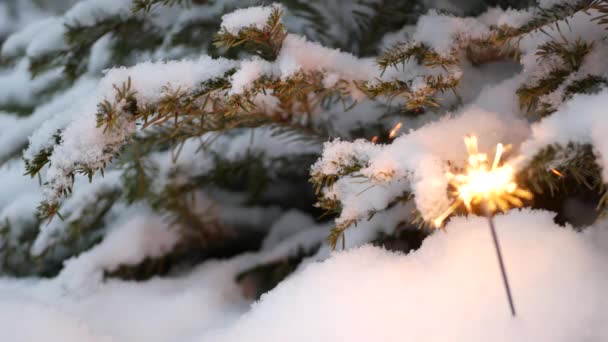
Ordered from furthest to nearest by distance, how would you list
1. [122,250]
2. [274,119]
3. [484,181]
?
[122,250]
[274,119]
[484,181]

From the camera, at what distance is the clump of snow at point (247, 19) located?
1.89 feet

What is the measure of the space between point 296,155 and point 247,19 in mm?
406

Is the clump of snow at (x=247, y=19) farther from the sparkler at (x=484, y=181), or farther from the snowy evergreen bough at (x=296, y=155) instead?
the sparkler at (x=484, y=181)

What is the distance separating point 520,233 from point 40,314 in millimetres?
661

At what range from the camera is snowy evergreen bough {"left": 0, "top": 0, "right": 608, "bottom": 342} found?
0.53 metres

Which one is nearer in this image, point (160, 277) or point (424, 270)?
point (424, 270)

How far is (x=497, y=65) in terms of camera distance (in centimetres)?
82

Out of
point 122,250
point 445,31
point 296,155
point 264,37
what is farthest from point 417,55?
point 122,250

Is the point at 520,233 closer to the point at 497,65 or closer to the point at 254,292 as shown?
the point at 497,65

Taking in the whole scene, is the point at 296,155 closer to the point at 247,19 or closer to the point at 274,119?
the point at 274,119

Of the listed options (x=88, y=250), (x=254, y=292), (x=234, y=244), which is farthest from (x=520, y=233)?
(x=88, y=250)

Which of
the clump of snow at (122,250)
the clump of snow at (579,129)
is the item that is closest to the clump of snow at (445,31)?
the clump of snow at (579,129)

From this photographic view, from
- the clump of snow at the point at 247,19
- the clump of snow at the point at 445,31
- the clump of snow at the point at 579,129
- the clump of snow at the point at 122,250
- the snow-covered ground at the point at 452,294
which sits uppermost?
the clump of snow at the point at 247,19

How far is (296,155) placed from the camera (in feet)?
3.15
